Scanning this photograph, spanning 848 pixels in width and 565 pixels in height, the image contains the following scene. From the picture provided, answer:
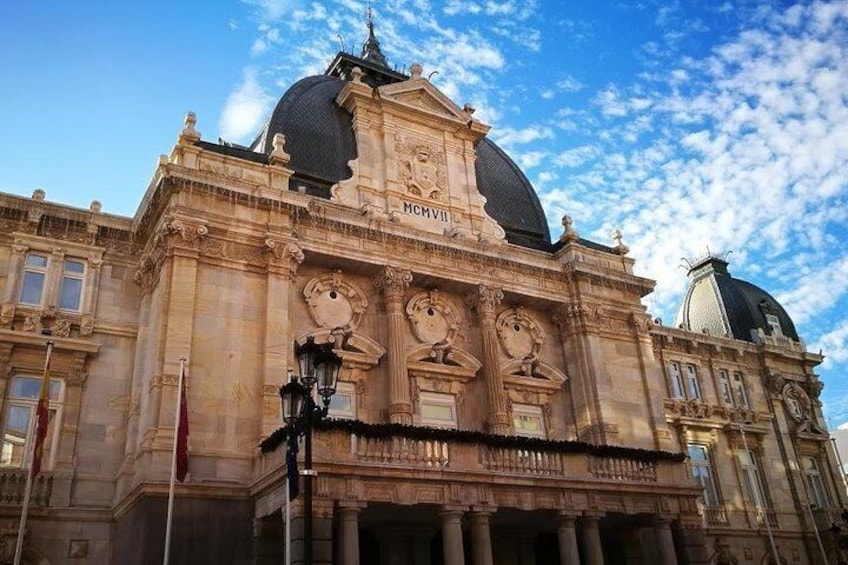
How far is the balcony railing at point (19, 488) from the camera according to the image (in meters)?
21.8

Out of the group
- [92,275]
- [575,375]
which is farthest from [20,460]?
[575,375]

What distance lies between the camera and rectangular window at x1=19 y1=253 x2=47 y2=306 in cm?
2456

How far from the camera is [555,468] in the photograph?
23125mm

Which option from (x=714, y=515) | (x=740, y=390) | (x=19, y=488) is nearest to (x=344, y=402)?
(x=19, y=488)

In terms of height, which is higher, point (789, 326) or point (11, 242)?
point (789, 326)

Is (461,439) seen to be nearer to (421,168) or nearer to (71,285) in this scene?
(71,285)

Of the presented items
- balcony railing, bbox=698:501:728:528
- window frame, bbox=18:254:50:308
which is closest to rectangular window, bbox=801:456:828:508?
balcony railing, bbox=698:501:728:528

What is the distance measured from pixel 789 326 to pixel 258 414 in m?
34.3

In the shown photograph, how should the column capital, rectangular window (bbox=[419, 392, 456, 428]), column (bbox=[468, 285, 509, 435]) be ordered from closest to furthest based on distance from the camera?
rectangular window (bbox=[419, 392, 456, 428]), column (bbox=[468, 285, 509, 435]), the column capital

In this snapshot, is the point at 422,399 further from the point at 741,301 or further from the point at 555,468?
the point at 741,301

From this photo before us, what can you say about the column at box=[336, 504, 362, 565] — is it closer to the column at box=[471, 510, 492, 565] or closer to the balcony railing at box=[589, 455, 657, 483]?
the column at box=[471, 510, 492, 565]

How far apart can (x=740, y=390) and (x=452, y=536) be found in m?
25.1

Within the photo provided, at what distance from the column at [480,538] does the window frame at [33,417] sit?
12155 millimetres

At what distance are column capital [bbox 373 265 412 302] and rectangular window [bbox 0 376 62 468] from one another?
10.8m
